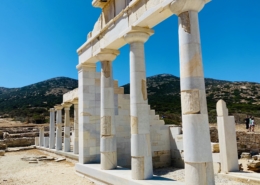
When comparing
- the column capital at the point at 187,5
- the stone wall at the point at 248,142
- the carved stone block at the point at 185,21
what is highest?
the column capital at the point at 187,5

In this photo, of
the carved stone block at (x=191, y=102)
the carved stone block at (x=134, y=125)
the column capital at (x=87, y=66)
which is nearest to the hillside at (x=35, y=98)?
the column capital at (x=87, y=66)

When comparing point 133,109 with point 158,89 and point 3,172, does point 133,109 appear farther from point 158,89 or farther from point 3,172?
point 158,89

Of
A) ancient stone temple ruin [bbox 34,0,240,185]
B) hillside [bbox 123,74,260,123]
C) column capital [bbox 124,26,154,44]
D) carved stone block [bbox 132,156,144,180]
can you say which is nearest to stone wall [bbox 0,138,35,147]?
ancient stone temple ruin [bbox 34,0,240,185]

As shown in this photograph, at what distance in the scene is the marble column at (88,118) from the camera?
1138cm

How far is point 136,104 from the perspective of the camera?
25.1 ft

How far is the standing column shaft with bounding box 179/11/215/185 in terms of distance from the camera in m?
5.42

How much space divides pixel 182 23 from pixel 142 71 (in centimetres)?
234

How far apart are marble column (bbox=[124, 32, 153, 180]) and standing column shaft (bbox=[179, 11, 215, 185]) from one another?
6.85 ft

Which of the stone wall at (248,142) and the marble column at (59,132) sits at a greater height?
the marble column at (59,132)

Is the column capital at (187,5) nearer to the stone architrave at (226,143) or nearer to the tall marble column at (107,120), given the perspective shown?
the tall marble column at (107,120)

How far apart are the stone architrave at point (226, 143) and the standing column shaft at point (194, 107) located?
5.14 m

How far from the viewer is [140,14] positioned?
7.55 metres

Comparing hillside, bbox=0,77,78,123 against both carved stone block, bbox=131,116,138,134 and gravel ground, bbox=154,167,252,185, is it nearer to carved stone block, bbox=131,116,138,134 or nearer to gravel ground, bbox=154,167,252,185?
gravel ground, bbox=154,167,252,185

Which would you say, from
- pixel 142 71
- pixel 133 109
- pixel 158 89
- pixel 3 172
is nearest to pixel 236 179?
pixel 133 109
